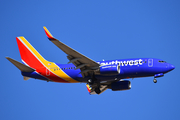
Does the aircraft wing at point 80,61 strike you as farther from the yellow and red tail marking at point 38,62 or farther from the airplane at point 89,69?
the yellow and red tail marking at point 38,62

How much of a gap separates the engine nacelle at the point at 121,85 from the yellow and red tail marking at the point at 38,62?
7.29 metres

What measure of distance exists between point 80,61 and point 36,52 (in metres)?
11.1

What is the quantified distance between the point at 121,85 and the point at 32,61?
15.7 meters

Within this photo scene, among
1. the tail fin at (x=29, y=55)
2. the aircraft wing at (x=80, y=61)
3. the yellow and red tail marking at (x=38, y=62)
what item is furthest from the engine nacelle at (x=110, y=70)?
the tail fin at (x=29, y=55)

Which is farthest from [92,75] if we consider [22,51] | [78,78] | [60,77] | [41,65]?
[22,51]

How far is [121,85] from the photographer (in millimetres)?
50656

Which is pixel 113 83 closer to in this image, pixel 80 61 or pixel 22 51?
pixel 80 61

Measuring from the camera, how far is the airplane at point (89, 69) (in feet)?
146

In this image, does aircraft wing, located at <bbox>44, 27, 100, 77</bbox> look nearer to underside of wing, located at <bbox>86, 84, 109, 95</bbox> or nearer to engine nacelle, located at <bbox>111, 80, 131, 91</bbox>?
underside of wing, located at <bbox>86, 84, 109, 95</bbox>

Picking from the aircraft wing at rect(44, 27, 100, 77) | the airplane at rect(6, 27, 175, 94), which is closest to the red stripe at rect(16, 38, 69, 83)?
the airplane at rect(6, 27, 175, 94)

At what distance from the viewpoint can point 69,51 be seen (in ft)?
135

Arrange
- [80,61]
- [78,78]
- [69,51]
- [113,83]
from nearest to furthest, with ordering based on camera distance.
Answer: [69,51] < [80,61] < [78,78] < [113,83]

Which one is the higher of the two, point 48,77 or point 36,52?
point 36,52

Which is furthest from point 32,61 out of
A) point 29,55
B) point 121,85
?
point 121,85
